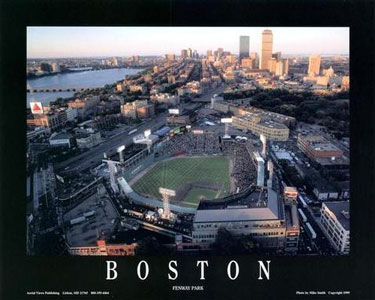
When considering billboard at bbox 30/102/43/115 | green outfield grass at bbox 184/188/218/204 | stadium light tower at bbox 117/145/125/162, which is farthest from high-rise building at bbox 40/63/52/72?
green outfield grass at bbox 184/188/218/204

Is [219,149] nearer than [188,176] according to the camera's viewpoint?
No

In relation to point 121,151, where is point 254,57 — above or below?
above

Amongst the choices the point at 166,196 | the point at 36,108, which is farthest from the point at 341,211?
the point at 36,108

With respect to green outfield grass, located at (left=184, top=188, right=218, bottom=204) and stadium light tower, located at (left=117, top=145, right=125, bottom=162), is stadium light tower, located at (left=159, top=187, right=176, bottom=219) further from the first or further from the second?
stadium light tower, located at (left=117, top=145, right=125, bottom=162)

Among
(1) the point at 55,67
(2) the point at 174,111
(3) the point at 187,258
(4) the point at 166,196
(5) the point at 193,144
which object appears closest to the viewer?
(3) the point at 187,258

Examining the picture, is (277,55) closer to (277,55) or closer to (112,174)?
(277,55)

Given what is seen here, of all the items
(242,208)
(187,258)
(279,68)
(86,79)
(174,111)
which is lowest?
(187,258)

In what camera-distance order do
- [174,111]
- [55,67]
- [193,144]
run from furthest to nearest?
[193,144] < [174,111] < [55,67]

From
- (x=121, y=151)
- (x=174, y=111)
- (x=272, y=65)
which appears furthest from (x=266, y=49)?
(x=121, y=151)

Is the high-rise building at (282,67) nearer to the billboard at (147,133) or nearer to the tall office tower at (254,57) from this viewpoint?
the tall office tower at (254,57)
